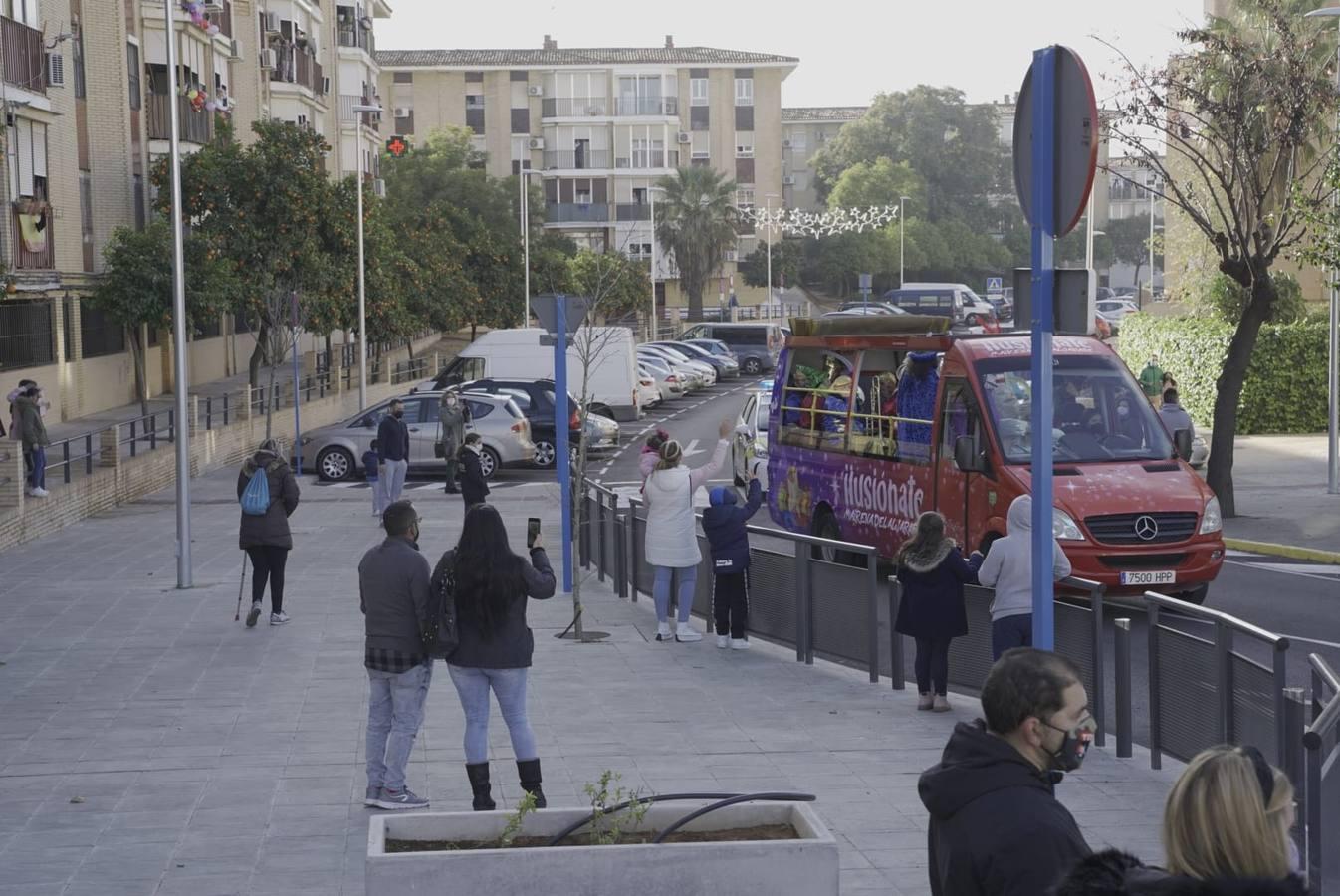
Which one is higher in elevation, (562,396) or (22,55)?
(22,55)

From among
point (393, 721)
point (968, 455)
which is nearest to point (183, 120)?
point (968, 455)

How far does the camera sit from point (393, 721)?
9.24m

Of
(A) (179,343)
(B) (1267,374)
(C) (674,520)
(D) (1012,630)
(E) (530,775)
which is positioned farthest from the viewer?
(B) (1267,374)

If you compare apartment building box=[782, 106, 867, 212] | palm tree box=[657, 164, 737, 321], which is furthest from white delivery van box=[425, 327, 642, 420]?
apartment building box=[782, 106, 867, 212]

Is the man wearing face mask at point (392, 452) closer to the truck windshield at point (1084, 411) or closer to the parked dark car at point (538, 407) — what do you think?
the parked dark car at point (538, 407)

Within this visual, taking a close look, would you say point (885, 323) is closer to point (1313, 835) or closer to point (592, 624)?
point (592, 624)

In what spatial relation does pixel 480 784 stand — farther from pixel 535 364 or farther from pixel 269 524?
pixel 535 364

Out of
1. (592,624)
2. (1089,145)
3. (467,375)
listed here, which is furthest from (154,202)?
(1089,145)

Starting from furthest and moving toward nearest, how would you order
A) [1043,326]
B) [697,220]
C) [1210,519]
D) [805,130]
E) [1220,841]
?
[805,130] < [697,220] < [1210,519] < [1043,326] < [1220,841]

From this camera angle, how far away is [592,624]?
16.5 meters

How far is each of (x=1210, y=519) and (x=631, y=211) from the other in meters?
87.6

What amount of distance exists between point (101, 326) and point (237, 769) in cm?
3343

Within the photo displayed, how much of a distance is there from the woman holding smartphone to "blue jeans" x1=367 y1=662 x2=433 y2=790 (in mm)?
403

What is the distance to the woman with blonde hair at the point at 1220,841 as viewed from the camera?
326 centimetres
